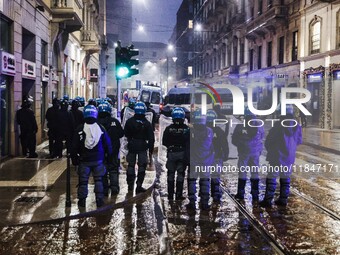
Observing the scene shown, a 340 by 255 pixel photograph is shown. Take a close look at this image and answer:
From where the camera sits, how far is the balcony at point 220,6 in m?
50.9

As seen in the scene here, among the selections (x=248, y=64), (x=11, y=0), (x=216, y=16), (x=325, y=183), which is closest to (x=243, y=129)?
(x=325, y=183)

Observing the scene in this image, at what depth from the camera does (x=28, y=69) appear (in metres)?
15.8

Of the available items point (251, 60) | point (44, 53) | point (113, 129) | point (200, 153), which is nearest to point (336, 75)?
point (251, 60)

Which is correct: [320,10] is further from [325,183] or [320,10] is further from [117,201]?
[117,201]

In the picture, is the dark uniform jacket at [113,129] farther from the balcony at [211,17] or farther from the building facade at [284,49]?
the balcony at [211,17]

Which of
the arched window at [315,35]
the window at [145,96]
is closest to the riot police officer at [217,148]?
the arched window at [315,35]

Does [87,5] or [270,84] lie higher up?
[87,5]

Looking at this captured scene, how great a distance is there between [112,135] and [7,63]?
5735 millimetres

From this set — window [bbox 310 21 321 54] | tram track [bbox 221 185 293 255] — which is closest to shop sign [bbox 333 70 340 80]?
window [bbox 310 21 321 54]

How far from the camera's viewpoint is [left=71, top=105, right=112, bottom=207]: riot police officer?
7977 mm

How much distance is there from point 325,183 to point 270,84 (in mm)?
26426

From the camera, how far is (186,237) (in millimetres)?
6633

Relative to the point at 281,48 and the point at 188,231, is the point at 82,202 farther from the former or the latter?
the point at 281,48

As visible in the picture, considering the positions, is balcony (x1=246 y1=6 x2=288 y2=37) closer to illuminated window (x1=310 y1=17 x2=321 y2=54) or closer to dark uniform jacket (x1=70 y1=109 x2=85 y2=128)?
illuminated window (x1=310 y1=17 x2=321 y2=54)
